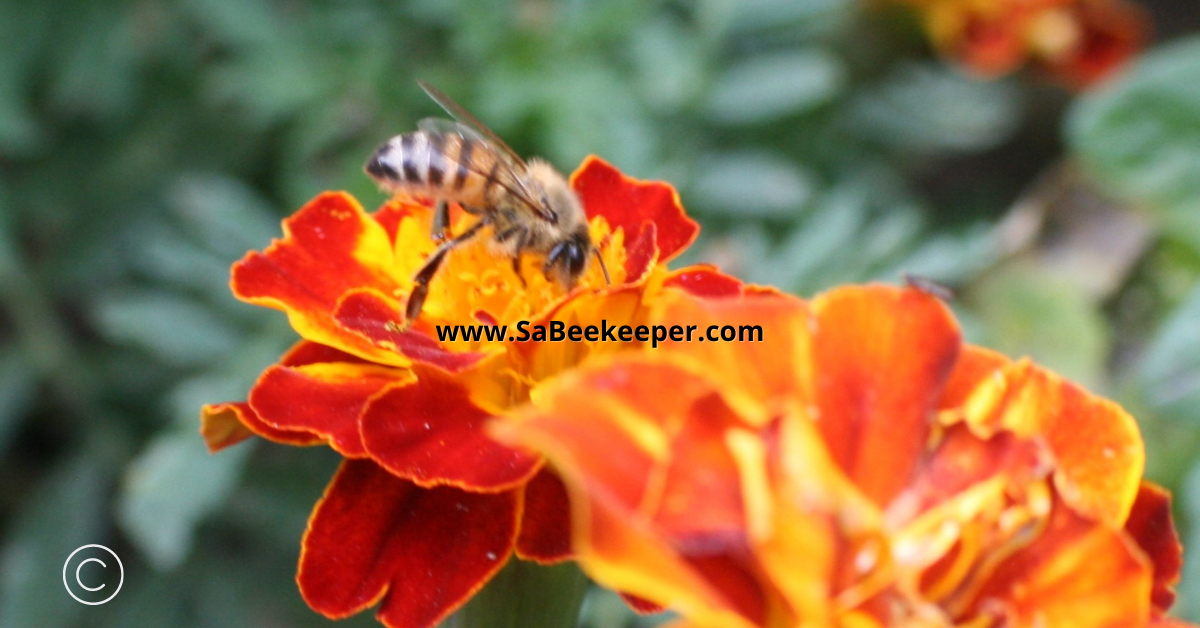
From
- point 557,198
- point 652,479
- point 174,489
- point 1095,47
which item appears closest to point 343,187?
point 174,489

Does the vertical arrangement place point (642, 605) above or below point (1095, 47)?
above

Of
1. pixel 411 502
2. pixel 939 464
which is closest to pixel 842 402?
pixel 939 464

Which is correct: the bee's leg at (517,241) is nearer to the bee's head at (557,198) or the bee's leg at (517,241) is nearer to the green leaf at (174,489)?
the bee's head at (557,198)

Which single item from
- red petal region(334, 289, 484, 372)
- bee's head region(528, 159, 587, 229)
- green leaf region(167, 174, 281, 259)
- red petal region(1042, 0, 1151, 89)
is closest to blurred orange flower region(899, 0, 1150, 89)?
red petal region(1042, 0, 1151, 89)

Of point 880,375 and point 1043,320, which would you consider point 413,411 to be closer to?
point 880,375

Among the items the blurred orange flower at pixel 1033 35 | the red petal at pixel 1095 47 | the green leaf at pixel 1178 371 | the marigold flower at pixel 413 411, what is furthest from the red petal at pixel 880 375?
the red petal at pixel 1095 47
